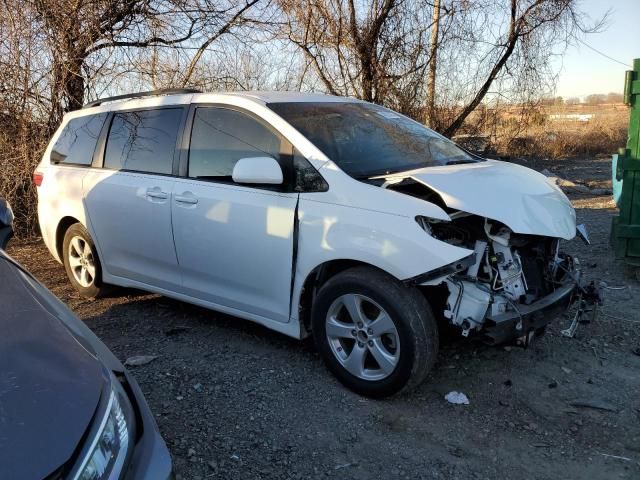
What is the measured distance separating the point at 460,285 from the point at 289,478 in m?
1.40

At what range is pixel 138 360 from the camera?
411 cm

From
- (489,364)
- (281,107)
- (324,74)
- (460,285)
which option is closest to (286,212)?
(281,107)

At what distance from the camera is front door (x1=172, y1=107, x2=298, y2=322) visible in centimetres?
379

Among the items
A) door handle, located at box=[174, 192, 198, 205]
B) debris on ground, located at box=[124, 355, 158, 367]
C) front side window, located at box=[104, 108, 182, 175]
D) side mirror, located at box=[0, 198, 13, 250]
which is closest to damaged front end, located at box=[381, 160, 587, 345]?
door handle, located at box=[174, 192, 198, 205]

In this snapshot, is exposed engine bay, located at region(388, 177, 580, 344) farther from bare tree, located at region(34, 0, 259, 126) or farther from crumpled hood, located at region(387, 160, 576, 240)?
bare tree, located at region(34, 0, 259, 126)

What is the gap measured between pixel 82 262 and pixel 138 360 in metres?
1.76

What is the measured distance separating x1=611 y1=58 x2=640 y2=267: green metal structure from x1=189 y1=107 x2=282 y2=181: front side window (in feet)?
12.9

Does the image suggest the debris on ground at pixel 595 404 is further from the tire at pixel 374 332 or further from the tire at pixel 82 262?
the tire at pixel 82 262

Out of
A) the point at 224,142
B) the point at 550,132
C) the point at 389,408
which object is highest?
the point at 550,132

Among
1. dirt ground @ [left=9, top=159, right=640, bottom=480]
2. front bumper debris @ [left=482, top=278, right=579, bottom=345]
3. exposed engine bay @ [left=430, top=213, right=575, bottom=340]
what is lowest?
dirt ground @ [left=9, top=159, right=640, bottom=480]

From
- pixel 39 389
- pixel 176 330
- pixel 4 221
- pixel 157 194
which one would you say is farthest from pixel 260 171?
pixel 39 389

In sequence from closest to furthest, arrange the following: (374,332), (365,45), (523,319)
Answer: (523,319) → (374,332) → (365,45)

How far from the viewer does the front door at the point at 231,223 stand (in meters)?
3.79

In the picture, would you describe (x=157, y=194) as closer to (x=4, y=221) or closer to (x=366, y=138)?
(x=4, y=221)
